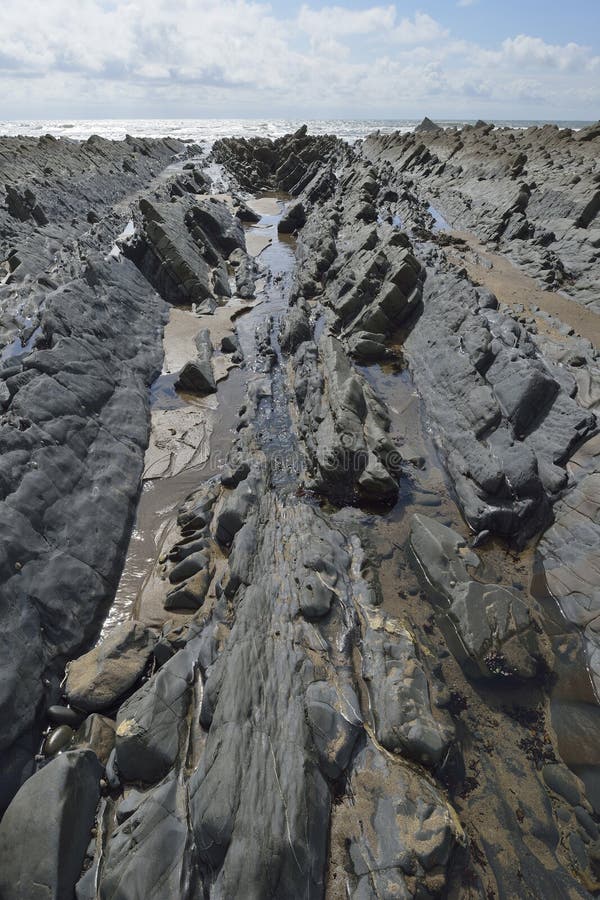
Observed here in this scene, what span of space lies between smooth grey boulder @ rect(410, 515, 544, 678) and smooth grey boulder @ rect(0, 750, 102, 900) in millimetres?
5923

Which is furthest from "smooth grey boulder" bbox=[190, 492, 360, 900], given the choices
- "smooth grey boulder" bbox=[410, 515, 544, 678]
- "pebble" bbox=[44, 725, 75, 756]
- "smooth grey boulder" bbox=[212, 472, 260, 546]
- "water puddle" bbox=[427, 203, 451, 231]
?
"water puddle" bbox=[427, 203, 451, 231]

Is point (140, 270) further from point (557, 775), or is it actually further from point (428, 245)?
point (557, 775)

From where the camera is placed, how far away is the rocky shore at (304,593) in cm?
509

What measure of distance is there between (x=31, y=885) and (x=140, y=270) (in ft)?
76.4

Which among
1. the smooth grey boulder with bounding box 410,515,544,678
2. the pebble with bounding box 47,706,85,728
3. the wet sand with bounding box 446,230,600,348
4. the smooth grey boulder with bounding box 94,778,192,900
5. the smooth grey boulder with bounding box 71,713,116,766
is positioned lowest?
the pebble with bounding box 47,706,85,728

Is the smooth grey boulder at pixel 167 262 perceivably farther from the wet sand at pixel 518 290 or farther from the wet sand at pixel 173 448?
the wet sand at pixel 518 290

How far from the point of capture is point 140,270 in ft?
74.4

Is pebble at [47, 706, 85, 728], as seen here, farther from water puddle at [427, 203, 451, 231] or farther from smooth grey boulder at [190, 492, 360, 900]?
water puddle at [427, 203, 451, 231]

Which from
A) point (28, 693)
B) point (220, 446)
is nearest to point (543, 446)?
point (220, 446)

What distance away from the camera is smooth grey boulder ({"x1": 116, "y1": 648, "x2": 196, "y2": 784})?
5.72 m

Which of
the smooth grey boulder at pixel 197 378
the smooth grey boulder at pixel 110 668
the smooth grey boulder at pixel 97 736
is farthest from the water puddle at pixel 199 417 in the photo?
the smooth grey boulder at pixel 97 736

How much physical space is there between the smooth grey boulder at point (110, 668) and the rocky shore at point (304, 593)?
0.05m

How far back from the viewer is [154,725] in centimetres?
593

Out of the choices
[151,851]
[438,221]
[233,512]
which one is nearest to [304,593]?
[233,512]
